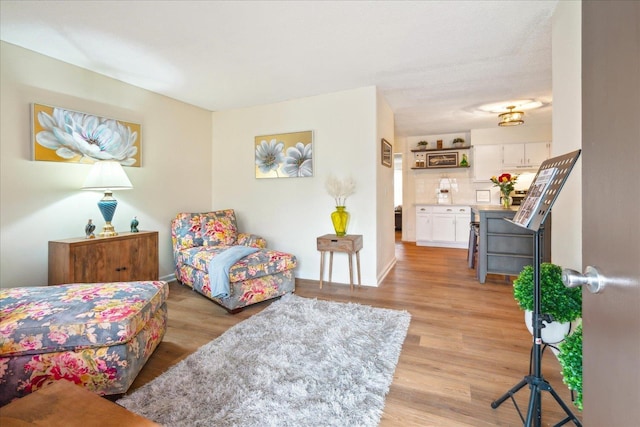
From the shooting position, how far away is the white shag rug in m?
1.50

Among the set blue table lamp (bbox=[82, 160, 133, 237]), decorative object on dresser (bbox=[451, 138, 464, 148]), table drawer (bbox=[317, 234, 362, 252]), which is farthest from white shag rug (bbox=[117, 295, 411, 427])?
decorative object on dresser (bbox=[451, 138, 464, 148])

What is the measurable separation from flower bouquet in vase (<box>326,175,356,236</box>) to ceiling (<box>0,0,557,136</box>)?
1137 millimetres

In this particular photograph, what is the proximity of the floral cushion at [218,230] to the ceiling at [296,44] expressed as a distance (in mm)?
1576

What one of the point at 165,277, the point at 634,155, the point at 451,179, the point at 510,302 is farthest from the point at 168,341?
the point at 451,179

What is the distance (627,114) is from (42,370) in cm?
247

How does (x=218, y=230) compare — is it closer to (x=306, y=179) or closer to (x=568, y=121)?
(x=306, y=179)

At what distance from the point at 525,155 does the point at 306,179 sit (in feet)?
14.8

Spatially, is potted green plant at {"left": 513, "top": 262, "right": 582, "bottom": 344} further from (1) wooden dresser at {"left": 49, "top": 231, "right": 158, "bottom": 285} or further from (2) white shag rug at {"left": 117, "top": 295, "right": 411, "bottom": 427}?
(1) wooden dresser at {"left": 49, "top": 231, "right": 158, "bottom": 285}

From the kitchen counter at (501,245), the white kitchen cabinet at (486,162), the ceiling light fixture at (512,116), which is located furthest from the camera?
the white kitchen cabinet at (486,162)

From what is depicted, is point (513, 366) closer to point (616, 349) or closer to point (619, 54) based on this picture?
point (616, 349)

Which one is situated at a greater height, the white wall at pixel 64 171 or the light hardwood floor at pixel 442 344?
the white wall at pixel 64 171

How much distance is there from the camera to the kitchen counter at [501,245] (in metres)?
3.59

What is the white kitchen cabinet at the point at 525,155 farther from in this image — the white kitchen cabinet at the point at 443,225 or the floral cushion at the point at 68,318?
the floral cushion at the point at 68,318

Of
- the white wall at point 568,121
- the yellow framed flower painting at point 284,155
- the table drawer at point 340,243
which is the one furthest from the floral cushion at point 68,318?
the white wall at point 568,121
